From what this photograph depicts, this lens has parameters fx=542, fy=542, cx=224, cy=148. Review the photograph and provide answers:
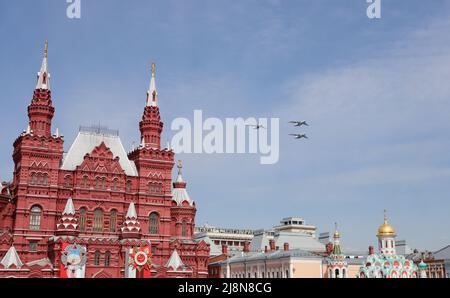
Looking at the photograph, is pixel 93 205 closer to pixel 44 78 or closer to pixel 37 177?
pixel 37 177

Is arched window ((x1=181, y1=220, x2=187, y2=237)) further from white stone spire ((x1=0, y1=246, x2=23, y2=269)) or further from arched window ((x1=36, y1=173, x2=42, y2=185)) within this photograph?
white stone spire ((x1=0, y1=246, x2=23, y2=269))

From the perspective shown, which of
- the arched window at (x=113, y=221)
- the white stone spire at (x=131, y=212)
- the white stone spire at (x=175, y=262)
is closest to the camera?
the white stone spire at (x=131, y=212)

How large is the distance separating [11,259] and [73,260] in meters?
6.90

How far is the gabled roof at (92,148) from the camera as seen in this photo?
7275cm

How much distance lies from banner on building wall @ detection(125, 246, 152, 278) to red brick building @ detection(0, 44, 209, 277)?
0.82 feet

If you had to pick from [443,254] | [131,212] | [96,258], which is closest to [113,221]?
[131,212]

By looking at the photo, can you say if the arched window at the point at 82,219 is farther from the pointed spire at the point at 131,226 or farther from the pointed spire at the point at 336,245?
the pointed spire at the point at 336,245

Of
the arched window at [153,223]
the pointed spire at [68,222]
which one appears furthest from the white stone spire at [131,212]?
the pointed spire at [68,222]

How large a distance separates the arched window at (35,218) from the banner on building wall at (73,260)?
5192 millimetres

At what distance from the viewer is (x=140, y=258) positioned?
6888 cm

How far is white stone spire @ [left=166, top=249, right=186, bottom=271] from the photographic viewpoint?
234 feet

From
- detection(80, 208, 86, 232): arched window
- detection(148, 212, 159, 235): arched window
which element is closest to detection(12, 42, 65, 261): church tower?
detection(80, 208, 86, 232): arched window

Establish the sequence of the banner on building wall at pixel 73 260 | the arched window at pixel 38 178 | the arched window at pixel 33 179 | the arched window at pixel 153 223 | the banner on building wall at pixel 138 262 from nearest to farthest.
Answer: the banner on building wall at pixel 73 260
the arched window at pixel 33 179
the banner on building wall at pixel 138 262
the arched window at pixel 38 178
the arched window at pixel 153 223
